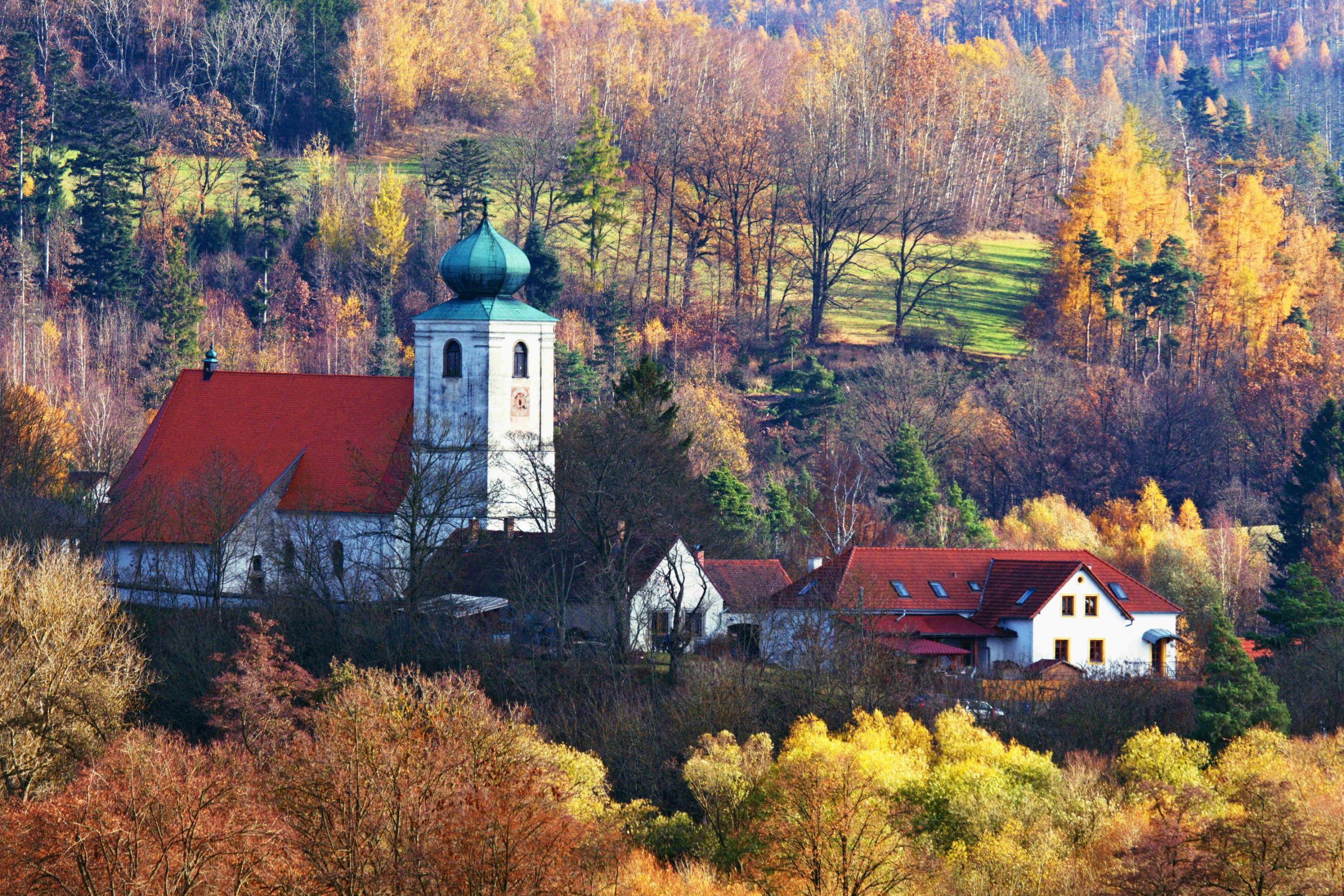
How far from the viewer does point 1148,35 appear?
19262 cm

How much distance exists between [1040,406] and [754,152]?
2066 cm

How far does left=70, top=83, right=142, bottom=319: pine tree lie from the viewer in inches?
3497

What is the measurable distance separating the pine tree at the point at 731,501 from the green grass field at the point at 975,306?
2508 cm

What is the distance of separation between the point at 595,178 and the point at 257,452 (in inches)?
1501

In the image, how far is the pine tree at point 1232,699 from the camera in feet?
143

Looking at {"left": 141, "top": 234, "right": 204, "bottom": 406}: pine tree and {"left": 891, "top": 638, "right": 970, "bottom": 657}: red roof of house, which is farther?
{"left": 141, "top": 234, "right": 204, "bottom": 406}: pine tree

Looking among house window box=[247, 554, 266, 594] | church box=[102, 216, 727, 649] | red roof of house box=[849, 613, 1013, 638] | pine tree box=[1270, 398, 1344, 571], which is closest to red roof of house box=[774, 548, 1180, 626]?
red roof of house box=[849, 613, 1013, 638]

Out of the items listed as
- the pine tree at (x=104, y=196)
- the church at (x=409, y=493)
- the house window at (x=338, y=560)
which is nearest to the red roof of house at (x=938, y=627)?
the church at (x=409, y=493)

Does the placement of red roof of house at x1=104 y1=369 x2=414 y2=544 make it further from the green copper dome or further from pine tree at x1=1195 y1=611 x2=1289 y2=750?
pine tree at x1=1195 y1=611 x2=1289 y2=750

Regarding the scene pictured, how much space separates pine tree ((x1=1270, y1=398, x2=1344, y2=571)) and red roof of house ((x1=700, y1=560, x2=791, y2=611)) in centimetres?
1980

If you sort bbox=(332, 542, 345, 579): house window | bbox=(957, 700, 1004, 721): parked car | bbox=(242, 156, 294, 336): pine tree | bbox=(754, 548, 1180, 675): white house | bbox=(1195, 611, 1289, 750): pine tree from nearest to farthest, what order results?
bbox=(1195, 611, 1289, 750): pine tree
bbox=(957, 700, 1004, 721): parked car
bbox=(754, 548, 1180, 675): white house
bbox=(332, 542, 345, 579): house window
bbox=(242, 156, 294, 336): pine tree

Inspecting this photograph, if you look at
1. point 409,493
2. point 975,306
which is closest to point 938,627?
point 409,493

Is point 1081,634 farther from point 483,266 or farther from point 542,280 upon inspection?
point 542,280

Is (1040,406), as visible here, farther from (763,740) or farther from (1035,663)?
(763,740)
